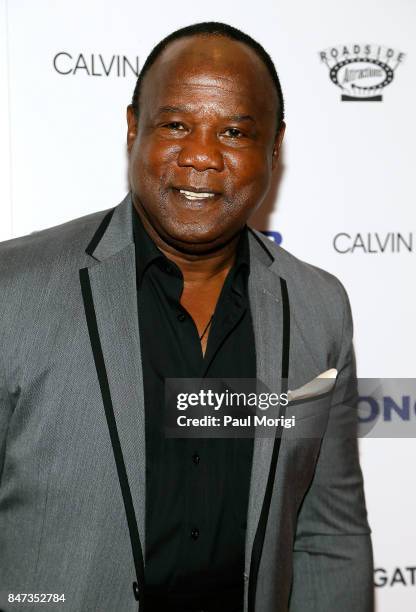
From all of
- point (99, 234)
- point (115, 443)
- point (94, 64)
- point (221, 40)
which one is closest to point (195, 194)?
point (99, 234)

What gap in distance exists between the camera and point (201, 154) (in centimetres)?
143

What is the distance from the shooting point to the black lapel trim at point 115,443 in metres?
1.38

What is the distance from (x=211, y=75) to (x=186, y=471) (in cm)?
74

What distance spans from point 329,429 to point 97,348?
0.58m

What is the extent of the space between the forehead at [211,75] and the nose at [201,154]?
8 centimetres

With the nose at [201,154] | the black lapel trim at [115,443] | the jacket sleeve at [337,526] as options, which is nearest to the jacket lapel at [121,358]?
the black lapel trim at [115,443]

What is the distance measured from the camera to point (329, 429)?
1.70 m

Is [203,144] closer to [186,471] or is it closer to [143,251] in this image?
[143,251]

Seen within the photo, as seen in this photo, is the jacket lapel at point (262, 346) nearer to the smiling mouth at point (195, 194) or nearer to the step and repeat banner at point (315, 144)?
the smiling mouth at point (195, 194)

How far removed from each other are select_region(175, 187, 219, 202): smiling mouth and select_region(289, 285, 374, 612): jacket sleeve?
47 cm

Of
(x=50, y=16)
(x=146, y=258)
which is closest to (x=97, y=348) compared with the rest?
(x=146, y=258)

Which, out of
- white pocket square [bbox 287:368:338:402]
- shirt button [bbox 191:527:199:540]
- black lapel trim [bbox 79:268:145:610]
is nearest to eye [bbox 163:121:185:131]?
black lapel trim [bbox 79:268:145:610]

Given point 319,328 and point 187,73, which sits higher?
point 187,73

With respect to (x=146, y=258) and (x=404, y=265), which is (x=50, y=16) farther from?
(x=404, y=265)
